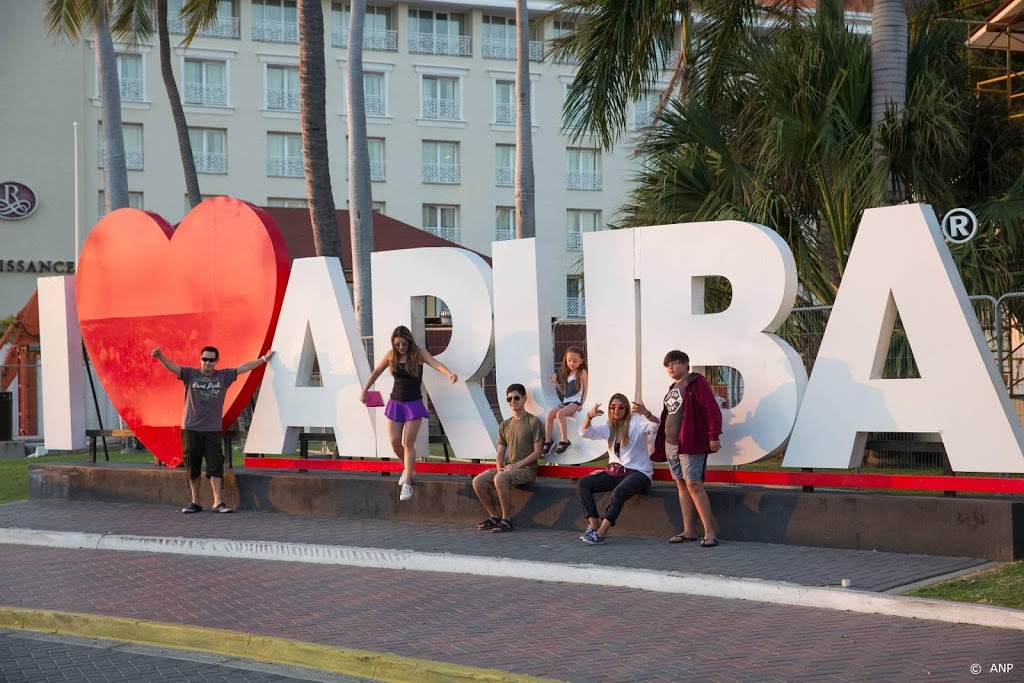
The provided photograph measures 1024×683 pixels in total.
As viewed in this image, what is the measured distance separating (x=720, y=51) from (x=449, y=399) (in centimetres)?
740

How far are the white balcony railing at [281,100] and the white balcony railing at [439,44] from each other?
5.83 meters

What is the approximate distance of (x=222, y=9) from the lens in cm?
5172

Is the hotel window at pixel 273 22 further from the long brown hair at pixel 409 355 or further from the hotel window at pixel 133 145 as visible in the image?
the long brown hair at pixel 409 355

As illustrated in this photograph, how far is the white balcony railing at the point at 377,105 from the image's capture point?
53250 millimetres

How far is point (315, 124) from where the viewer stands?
17969 millimetres

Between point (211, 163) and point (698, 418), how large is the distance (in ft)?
143

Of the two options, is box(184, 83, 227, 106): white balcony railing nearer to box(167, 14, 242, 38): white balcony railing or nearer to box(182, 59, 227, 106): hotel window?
box(182, 59, 227, 106): hotel window

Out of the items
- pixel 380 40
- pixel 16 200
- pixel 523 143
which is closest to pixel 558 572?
pixel 523 143

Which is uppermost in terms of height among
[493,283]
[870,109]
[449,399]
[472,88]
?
[472,88]

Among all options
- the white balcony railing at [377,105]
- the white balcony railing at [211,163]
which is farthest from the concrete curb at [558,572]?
the white balcony railing at [377,105]

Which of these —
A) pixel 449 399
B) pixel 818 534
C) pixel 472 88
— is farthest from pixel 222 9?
pixel 818 534

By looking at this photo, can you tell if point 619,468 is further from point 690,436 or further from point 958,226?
point 958,226

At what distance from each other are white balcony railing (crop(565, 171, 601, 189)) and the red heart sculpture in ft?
135

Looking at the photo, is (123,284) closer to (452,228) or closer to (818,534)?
(818,534)
